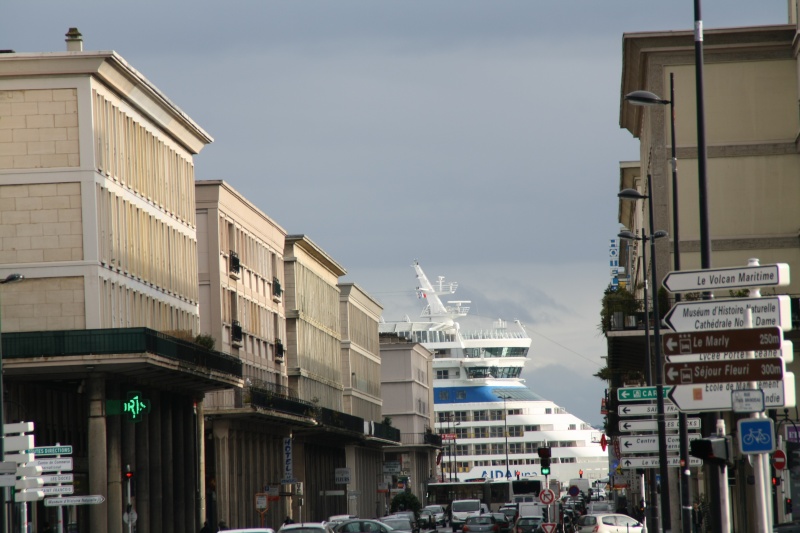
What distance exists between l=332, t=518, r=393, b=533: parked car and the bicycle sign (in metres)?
31.7

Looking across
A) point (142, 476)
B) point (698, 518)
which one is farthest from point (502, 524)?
point (142, 476)

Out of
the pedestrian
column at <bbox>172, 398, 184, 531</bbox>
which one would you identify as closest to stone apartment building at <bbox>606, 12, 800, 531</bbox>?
the pedestrian

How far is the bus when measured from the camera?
111m

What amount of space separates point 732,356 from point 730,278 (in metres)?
1.09

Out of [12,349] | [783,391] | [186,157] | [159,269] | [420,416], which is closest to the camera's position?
[783,391]

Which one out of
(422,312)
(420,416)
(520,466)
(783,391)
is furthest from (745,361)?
(422,312)

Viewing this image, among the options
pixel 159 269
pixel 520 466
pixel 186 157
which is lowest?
pixel 520 466

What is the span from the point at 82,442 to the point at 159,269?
825 cm

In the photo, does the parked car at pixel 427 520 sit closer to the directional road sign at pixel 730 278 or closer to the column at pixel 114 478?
the column at pixel 114 478

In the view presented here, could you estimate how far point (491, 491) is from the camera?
4660 inches

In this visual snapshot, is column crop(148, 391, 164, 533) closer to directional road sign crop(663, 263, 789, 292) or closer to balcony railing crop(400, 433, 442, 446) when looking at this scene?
directional road sign crop(663, 263, 789, 292)

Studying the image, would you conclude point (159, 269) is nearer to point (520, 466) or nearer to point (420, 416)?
point (420, 416)

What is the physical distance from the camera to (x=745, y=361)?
16219 mm

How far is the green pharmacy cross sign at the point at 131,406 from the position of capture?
4869cm
